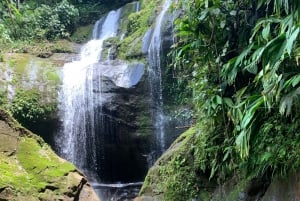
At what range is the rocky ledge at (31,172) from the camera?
467 centimetres

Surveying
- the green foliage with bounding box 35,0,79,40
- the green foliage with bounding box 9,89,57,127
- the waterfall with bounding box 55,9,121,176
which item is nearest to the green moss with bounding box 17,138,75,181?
the green foliage with bounding box 9,89,57,127

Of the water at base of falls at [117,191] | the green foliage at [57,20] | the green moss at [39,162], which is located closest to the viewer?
the green moss at [39,162]

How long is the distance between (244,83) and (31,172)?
2.76m

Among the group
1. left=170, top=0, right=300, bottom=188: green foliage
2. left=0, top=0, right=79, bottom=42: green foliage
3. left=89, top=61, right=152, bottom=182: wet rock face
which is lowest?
left=89, top=61, right=152, bottom=182: wet rock face

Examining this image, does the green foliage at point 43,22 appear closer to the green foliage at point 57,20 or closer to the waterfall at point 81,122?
the green foliage at point 57,20

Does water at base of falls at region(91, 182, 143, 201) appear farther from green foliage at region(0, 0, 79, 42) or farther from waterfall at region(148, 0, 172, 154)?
green foliage at region(0, 0, 79, 42)

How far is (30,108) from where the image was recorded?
403 inches

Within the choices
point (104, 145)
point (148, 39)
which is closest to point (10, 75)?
point (104, 145)

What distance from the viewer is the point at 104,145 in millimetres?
10609

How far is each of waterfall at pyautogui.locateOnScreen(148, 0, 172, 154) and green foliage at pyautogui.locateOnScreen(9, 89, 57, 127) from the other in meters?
2.54

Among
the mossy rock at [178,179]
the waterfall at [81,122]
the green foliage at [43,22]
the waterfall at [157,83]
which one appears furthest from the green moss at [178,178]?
the green foliage at [43,22]

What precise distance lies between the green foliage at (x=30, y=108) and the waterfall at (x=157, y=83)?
100 inches

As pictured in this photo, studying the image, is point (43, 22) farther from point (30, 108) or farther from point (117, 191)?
point (117, 191)

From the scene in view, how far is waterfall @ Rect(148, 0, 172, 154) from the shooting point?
404 inches
